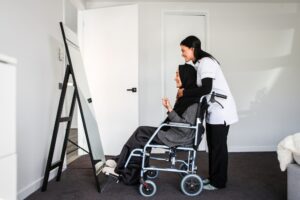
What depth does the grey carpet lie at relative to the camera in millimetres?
2266

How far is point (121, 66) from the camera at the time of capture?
398cm

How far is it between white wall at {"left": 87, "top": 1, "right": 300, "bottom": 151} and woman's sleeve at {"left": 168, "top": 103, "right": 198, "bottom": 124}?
2.27 metres

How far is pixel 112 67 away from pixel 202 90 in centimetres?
203

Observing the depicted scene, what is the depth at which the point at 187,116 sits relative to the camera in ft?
7.43

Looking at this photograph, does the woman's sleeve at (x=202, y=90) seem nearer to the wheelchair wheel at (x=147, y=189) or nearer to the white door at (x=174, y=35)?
the wheelchair wheel at (x=147, y=189)

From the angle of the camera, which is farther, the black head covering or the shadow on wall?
the shadow on wall

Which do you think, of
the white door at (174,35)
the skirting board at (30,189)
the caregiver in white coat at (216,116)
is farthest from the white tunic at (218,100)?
the white door at (174,35)

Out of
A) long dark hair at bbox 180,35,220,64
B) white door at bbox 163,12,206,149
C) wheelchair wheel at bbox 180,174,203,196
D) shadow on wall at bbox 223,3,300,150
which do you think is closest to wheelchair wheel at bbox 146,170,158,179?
wheelchair wheel at bbox 180,174,203,196

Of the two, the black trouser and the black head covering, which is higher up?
the black head covering

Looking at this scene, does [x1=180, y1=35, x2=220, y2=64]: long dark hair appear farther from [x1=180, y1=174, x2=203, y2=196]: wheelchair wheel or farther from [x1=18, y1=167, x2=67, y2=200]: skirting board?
[x1=18, y1=167, x2=67, y2=200]: skirting board

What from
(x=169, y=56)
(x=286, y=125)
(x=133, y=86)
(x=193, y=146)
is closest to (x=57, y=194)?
(x=193, y=146)

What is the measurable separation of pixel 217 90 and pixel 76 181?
62.2 inches

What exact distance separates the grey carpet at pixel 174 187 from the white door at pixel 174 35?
4.62 feet

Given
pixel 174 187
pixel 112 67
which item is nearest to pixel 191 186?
pixel 174 187
